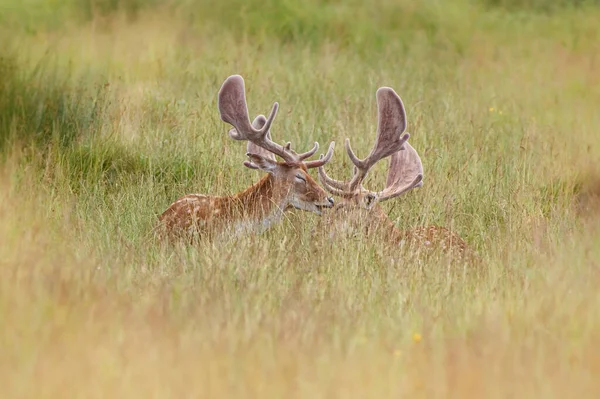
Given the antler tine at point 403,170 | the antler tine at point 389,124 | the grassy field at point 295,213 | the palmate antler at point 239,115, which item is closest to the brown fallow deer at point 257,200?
the palmate antler at point 239,115

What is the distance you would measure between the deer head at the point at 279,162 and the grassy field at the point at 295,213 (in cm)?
20

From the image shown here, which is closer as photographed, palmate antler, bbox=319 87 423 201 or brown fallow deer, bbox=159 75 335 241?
brown fallow deer, bbox=159 75 335 241

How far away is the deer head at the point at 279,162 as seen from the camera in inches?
268

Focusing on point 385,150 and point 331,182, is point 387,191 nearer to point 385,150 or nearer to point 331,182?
point 385,150

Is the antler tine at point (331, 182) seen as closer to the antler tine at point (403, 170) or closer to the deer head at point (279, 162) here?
the deer head at point (279, 162)

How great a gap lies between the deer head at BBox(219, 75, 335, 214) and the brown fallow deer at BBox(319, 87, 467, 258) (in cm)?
11

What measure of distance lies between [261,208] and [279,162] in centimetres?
30

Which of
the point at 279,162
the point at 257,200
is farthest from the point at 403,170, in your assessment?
the point at 257,200

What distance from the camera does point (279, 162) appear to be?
6.87 meters

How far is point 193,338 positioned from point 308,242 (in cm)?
206

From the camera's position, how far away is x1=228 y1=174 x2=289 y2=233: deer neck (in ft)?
22.4

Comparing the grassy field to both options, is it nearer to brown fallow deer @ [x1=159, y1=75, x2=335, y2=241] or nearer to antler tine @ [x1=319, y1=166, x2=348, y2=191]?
brown fallow deer @ [x1=159, y1=75, x2=335, y2=241]

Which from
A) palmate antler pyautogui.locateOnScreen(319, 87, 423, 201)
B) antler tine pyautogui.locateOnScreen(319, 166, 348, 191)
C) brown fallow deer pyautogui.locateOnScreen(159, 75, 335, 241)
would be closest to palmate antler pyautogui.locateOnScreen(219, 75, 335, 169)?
brown fallow deer pyautogui.locateOnScreen(159, 75, 335, 241)

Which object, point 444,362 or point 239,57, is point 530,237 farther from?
point 239,57
